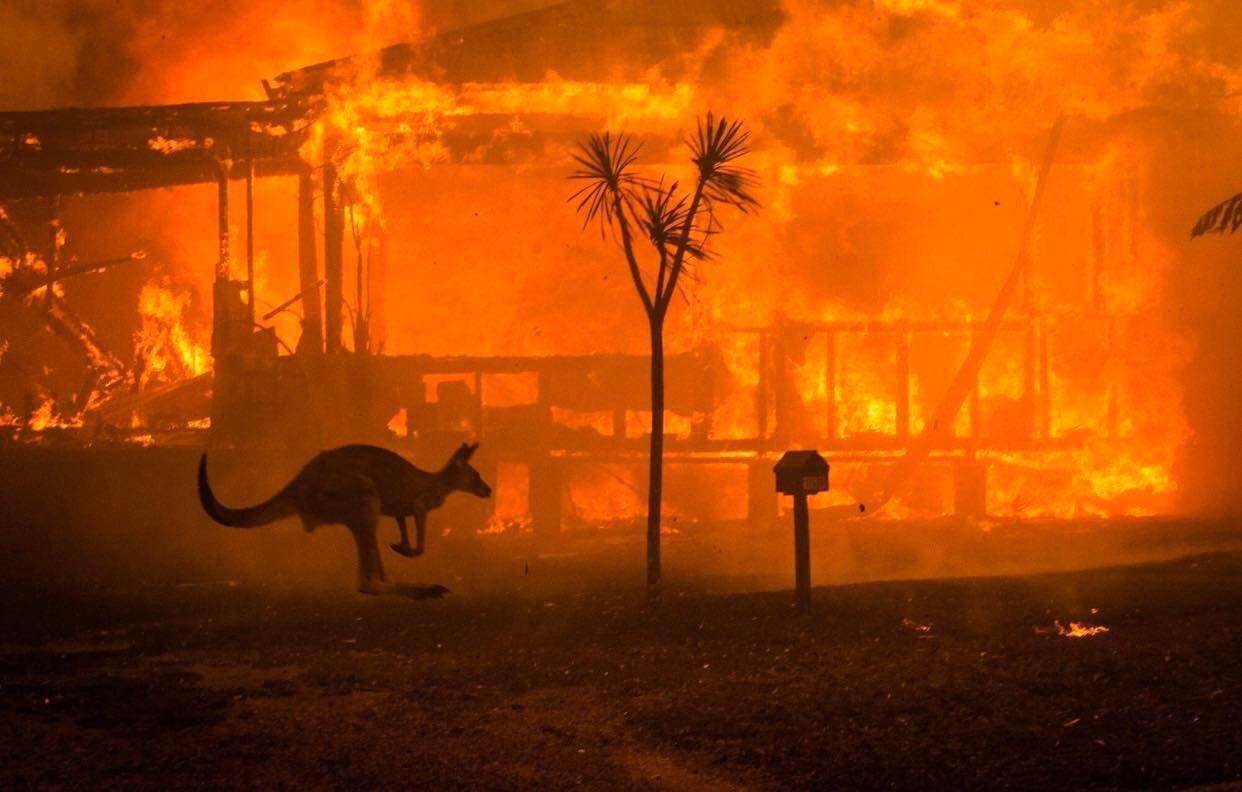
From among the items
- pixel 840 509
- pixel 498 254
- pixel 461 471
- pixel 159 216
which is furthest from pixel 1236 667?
pixel 159 216

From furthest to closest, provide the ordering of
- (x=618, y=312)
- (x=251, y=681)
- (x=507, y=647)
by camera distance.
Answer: (x=618, y=312) → (x=507, y=647) → (x=251, y=681)

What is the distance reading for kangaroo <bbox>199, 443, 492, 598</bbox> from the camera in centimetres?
977

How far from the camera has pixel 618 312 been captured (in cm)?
2058

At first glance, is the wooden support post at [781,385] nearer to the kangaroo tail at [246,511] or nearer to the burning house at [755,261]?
the burning house at [755,261]

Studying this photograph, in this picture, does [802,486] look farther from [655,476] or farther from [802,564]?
[655,476]

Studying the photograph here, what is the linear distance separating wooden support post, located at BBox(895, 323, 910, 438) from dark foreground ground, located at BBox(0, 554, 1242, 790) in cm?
590

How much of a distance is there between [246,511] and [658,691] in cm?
370

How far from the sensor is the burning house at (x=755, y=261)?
1641 cm

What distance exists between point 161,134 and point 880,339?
404 inches

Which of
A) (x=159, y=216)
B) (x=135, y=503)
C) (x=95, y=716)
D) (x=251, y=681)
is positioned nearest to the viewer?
(x=95, y=716)

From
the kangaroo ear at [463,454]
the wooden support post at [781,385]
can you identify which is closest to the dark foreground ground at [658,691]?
the kangaroo ear at [463,454]

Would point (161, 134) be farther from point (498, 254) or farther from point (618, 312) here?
point (618, 312)

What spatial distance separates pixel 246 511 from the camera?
9531 mm

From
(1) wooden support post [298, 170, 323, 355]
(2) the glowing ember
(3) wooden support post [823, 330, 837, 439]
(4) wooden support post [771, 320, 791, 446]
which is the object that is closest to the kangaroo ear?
(2) the glowing ember
